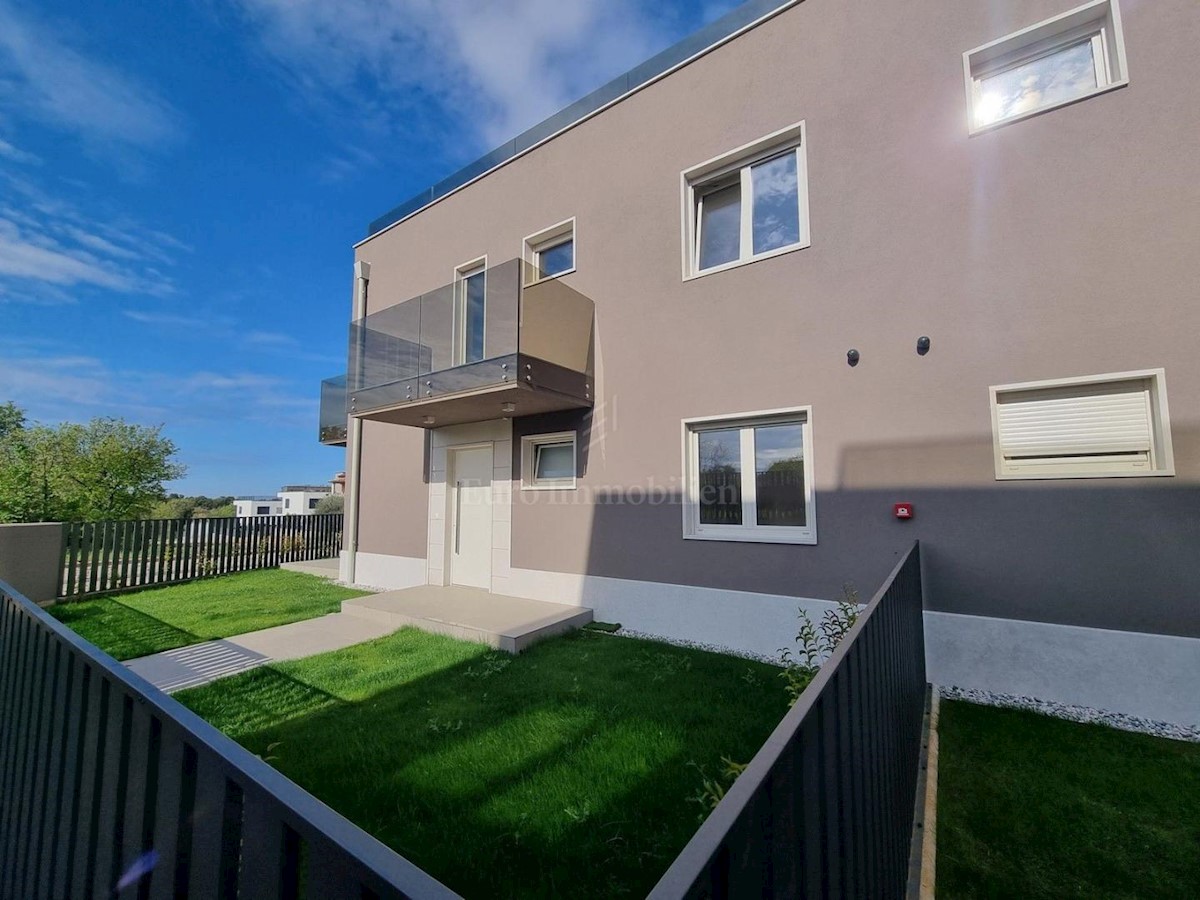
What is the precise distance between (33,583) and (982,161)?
1384cm

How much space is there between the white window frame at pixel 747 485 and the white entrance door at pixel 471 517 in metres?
3.46

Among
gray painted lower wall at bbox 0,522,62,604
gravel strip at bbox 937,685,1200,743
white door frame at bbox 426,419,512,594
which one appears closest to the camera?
gravel strip at bbox 937,685,1200,743

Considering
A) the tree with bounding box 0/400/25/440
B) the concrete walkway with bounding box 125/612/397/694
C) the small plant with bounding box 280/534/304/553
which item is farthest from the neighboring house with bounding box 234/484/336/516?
the concrete walkway with bounding box 125/612/397/694

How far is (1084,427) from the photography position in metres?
4.15

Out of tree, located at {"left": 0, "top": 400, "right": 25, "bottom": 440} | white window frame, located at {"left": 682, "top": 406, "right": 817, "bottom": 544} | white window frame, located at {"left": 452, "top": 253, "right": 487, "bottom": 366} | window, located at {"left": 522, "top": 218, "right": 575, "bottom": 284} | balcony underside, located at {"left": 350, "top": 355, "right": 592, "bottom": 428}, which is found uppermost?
tree, located at {"left": 0, "top": 400, "right": 25, "bottom": 440}

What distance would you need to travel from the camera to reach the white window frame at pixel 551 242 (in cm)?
735

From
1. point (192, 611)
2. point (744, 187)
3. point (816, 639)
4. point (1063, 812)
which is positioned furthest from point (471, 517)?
point (1063, 812)

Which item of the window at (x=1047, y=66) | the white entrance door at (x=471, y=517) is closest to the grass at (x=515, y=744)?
the white entrance door at (x=471, y=517)

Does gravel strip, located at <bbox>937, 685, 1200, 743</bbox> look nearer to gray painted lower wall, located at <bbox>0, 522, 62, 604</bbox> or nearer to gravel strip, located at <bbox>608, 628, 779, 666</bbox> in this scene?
gravel strip, located at <bbox>608, 628, 779, 666</bbox>

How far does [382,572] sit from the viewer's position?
9461 millimetres

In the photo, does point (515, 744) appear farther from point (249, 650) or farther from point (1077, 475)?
point (1077, 475)

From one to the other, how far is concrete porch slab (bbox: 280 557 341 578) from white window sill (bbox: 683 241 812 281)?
9552mm

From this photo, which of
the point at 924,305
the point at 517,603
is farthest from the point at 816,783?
the point at 517,603

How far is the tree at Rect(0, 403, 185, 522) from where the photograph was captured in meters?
10.9
